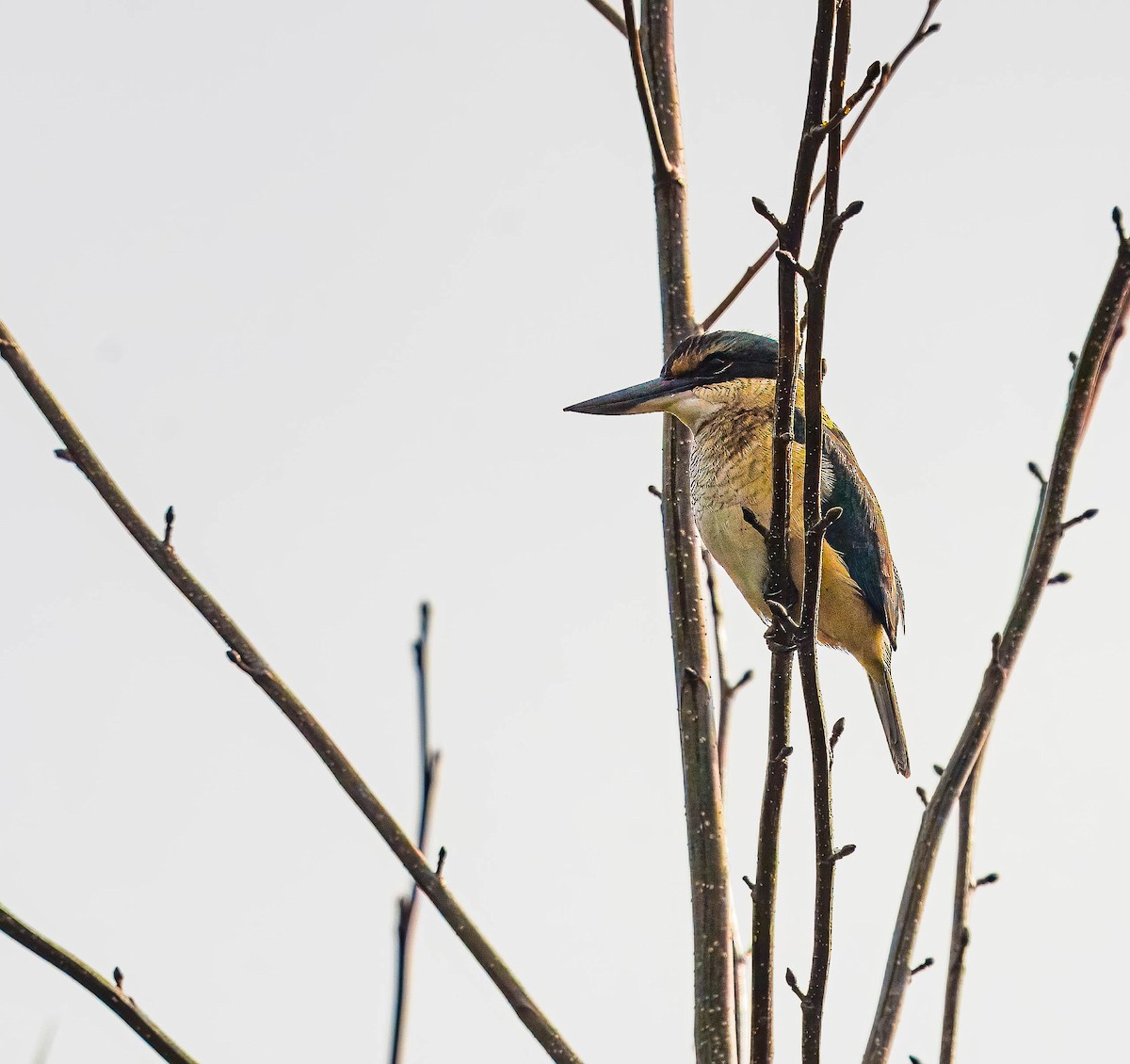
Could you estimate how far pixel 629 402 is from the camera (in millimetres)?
4164

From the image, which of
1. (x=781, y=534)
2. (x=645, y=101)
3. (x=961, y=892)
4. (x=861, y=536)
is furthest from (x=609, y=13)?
(x=961, y=892)

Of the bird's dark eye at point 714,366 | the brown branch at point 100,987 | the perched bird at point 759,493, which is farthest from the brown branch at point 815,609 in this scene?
the bird's dark eye at point 714,366

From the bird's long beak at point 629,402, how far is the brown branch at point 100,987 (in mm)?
2340

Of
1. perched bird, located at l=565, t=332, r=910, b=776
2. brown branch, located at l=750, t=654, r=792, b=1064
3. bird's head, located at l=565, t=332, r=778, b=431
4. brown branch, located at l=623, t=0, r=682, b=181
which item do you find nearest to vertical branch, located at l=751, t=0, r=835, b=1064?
brown branch, located at l=750, t=654, r=792, b=1064

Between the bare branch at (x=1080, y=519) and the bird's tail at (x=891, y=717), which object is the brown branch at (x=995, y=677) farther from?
the bird's tail at (x=891, y=717)

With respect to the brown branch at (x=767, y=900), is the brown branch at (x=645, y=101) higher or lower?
higher

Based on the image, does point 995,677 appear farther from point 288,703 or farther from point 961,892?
point 288,703

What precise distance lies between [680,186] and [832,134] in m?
1.41

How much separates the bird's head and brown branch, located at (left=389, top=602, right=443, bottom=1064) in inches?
65.4

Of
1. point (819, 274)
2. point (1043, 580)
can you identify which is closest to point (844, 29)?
point (819, 274)

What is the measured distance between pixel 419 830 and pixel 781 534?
0.80 meters

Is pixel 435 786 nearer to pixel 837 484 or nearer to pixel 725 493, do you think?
pixel 725 493

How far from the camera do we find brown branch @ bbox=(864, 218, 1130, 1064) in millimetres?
2562

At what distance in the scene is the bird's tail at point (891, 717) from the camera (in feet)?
12.6
